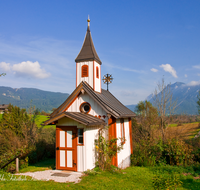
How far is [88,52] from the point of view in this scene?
1341cm

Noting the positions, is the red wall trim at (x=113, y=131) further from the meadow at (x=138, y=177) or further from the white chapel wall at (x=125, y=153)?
the meadow at (x=138, y=177)

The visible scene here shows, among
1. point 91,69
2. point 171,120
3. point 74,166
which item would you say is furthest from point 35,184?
point 171,120

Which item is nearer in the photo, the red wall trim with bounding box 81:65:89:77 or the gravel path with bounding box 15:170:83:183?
the gravel path with bounding box 15:170:83:183

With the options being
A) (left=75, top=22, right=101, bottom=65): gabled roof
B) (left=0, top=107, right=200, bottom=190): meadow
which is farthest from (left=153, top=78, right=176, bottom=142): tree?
(left=75, top=22, right=101, bottom=65): gabled roof

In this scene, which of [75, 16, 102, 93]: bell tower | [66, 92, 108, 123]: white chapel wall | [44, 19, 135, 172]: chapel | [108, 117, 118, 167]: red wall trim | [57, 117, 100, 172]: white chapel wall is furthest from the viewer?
[75, 16, 102, 93]: bell tower

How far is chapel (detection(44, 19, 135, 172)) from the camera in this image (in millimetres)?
9609

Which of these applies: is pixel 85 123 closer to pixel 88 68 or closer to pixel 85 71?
pixel 85 71

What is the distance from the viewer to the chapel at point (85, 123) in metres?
9.61

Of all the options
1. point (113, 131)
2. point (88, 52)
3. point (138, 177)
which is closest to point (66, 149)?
point (113, 131)

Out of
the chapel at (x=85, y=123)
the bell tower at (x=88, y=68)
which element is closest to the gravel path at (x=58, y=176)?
the chapel at (x=85, y=123)

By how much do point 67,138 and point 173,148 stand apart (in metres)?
7.45

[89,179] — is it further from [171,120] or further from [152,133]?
[171,120]

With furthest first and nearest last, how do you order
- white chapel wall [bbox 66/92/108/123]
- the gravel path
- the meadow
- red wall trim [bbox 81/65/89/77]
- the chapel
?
red wall trim [bbox 81/65/89/77], white chapel wall [bbox 66/92/108/123], the chapel, the gravel path, the meadow

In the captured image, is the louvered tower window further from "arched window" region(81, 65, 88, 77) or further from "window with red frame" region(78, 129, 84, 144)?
"window with red frame" region(78, 129, 84, 144)
